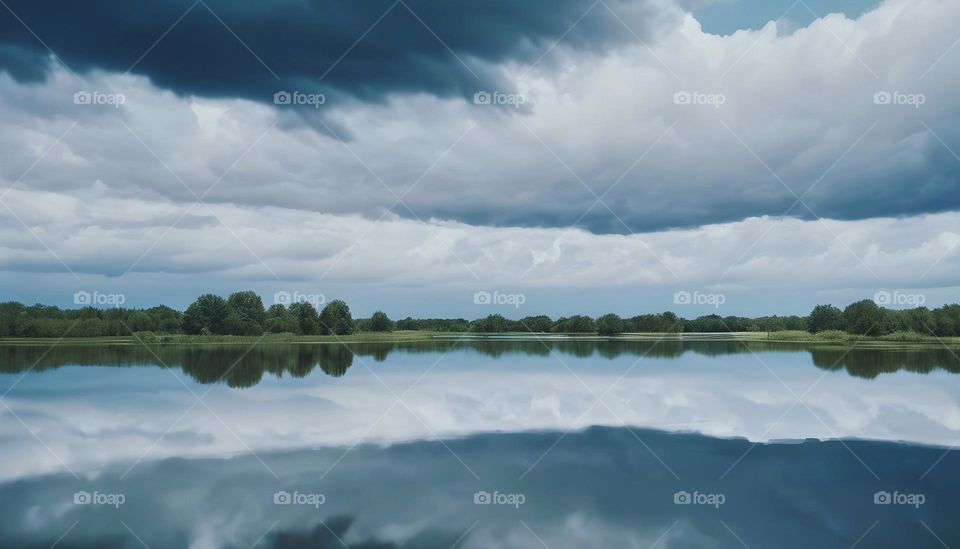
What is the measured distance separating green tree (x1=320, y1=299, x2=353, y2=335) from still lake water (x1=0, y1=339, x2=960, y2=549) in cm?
6037

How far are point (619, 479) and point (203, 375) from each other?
36.0 metres

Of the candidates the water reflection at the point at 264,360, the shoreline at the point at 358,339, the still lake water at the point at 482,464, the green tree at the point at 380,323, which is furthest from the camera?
the green tree at the point at 380,323

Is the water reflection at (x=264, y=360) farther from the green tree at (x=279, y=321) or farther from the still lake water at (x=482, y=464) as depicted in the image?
the green tree at (x=279, y=321)

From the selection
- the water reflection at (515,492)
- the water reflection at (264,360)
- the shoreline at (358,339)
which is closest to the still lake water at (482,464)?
the water reflection at (515,492)

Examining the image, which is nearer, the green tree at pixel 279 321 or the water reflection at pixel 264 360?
the water reflection at pixel 264 360

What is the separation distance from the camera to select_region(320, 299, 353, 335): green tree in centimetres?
10112

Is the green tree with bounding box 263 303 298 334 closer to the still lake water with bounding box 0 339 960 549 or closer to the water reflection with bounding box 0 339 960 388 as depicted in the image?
the water reflection with bounding box 0 339 960 388

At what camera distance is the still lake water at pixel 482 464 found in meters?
16.3

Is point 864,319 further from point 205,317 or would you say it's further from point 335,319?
point 205,317

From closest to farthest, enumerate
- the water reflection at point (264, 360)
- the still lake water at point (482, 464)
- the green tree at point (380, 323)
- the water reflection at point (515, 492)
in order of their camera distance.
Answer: the water reflection at point (515, 492), the still lake water at point (482, 464), the water reflection at point (264, 360), the green tree at point (380, 323)

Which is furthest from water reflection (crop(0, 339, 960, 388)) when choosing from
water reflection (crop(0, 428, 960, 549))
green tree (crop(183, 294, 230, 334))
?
water reflection (crop(0, 428, 960, 549))

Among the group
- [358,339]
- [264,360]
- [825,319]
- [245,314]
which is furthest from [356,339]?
[825,319]

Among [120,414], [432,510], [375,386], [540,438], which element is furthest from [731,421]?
[120,414]

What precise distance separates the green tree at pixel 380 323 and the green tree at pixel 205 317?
2340 cm
